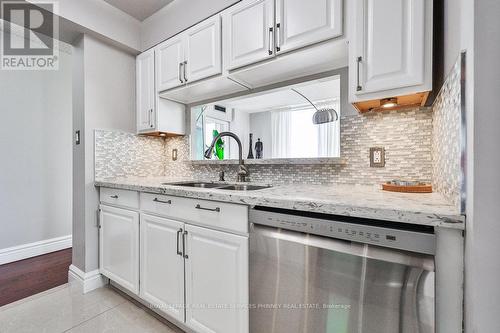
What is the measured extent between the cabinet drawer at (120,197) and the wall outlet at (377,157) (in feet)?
5.23

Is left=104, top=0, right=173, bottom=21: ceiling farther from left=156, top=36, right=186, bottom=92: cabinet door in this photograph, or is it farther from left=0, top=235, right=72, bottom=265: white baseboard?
left=0, top=235, right=72, bottom=265: white baseboard

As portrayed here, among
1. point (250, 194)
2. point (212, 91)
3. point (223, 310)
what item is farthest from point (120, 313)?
point (212, 91)

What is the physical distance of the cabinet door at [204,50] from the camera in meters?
1.67

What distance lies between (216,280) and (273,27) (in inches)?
58.6

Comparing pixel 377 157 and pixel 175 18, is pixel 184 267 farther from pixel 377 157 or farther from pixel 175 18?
pixel 175 18

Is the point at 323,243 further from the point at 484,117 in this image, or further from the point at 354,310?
the point at 484,117

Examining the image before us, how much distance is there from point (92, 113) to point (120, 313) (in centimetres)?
162

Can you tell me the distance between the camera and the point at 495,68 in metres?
0.61

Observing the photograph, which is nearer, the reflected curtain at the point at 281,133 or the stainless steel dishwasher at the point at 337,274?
the stainless steel dishwasher at the point at 337,274

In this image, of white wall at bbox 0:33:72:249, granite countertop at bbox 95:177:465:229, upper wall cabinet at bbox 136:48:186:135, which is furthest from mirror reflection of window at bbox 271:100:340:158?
white wall at bbox 0:33:72:249

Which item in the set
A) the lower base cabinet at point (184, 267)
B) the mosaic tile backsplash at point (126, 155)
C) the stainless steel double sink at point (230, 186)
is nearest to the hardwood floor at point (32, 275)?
the lower base cabinet at point (184, 267)

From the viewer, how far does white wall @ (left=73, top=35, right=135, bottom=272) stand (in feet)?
6.54

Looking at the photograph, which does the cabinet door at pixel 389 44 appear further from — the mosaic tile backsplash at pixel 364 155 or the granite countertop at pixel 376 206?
the granite countertop at pixel 376 206

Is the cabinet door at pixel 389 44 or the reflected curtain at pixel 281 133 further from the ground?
the cabinet door at pixel 389 44
